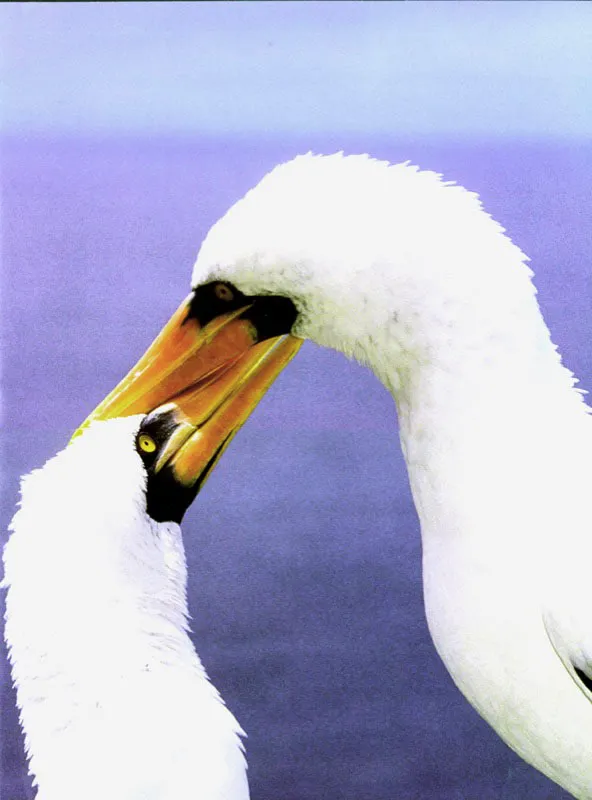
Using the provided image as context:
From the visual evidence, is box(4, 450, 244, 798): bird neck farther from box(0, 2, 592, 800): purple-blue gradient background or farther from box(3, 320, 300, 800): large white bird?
box(0, 2, 592, 800): purple-blue gradient background

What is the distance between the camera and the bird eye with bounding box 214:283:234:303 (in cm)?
116

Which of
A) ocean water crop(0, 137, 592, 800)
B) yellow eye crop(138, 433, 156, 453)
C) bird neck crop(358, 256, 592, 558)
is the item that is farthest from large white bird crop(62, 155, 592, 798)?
ocean water crop(0, 137, 592, 800)

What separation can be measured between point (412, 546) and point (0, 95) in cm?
104

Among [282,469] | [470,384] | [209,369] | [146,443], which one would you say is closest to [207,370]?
[209,369]

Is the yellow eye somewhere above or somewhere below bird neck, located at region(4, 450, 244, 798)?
above

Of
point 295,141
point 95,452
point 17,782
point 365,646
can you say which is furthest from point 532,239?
point 17,782

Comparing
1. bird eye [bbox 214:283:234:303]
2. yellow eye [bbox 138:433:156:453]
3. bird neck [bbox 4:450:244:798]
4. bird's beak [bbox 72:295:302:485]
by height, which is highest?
bird eye [bbox 214:283:234:303]

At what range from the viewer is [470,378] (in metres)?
1.08

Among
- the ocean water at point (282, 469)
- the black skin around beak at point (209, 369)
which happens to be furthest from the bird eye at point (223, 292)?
the ocean water at point (282, 469)

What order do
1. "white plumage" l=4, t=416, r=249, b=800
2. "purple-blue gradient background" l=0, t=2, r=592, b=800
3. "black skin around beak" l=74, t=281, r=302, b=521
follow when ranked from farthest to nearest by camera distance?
"purple-blue gradient background" l=0, t=2, r=592, b=800, "black skin around beak" l=74, t=281, r=302, b=521, "white plumage" l=4, t=416, r=249, b=800

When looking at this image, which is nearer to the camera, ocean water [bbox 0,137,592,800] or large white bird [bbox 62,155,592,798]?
large white bird [bbox 62,155,592,798]

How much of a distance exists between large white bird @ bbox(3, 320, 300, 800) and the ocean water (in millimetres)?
862

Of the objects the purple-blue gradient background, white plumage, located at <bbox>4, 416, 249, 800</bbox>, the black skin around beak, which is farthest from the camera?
the purple-blue gradient background

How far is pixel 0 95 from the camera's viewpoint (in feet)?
6.15
